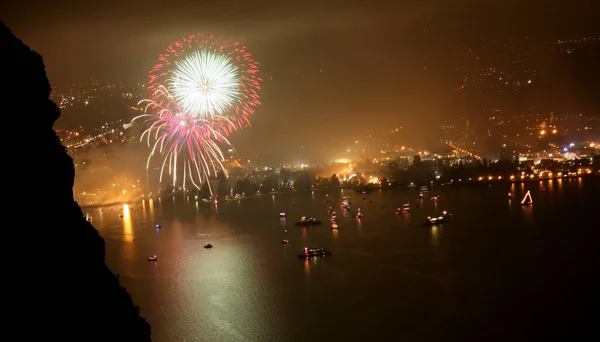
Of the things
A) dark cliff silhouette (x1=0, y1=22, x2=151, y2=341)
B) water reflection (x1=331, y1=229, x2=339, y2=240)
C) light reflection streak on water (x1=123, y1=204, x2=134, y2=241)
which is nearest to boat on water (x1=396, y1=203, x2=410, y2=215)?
water reflection (x1=331, y1=229, x2=339, y2=240)

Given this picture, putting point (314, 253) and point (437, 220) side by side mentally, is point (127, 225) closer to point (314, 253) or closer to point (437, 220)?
point (314, 253)

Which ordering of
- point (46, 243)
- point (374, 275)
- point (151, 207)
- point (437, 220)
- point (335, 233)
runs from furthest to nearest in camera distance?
1. point (151, 207)
2. point (437, 220)
3. point (335, 233)
4. point (374, 275)
5. point (46, 243)

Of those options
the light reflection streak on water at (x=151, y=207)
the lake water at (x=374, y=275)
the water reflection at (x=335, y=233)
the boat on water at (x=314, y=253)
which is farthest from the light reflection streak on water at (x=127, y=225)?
the boat on water at (x=314, y=253)

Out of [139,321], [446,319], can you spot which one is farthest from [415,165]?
[139,321]

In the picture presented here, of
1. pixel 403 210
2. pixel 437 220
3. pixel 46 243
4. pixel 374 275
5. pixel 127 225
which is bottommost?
pixel 374 275

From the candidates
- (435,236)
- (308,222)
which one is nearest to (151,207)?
(308,222)

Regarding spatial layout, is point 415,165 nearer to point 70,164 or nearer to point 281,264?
point 281,264
